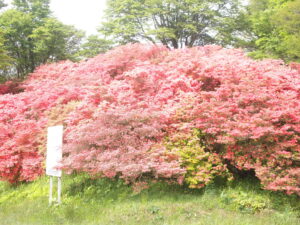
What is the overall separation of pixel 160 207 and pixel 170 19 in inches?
805

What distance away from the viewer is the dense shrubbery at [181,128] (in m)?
7.11

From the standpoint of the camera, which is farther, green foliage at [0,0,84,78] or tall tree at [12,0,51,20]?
tall tree at [12,0,51,20]

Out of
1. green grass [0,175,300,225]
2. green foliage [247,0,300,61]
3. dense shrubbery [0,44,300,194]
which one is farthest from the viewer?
green foliage [247,0,300,61]

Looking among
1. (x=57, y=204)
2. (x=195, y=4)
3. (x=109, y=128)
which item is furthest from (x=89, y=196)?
(x=195, y=4)

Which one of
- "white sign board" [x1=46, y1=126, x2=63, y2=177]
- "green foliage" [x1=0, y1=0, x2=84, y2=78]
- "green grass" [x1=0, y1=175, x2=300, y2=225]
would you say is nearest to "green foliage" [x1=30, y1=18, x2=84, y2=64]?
"green foliage" [x1=0, y1=0, x2=84, y2=78]

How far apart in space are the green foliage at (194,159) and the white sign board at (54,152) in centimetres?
266

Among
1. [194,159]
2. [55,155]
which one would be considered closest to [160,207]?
[194,159]

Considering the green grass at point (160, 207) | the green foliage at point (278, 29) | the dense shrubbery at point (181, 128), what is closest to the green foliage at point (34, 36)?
the dense shrubbery at point (181, 128)

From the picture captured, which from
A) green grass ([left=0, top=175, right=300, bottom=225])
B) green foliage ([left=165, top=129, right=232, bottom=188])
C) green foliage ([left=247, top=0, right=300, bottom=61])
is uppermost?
green foliage ([left=247, top=0, right=300, bottom=61])

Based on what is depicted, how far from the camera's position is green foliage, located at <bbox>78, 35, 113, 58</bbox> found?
21844 mm

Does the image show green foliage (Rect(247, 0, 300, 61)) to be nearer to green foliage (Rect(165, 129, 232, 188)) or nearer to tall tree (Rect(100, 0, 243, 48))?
tall tree (Rect(100, 0, 243, 48))

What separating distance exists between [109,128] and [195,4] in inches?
723

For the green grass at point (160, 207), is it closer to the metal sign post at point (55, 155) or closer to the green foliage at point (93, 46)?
the metal sign post at point (55, 155)

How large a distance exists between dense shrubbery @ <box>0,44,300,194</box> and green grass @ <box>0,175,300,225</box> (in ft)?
1.38
